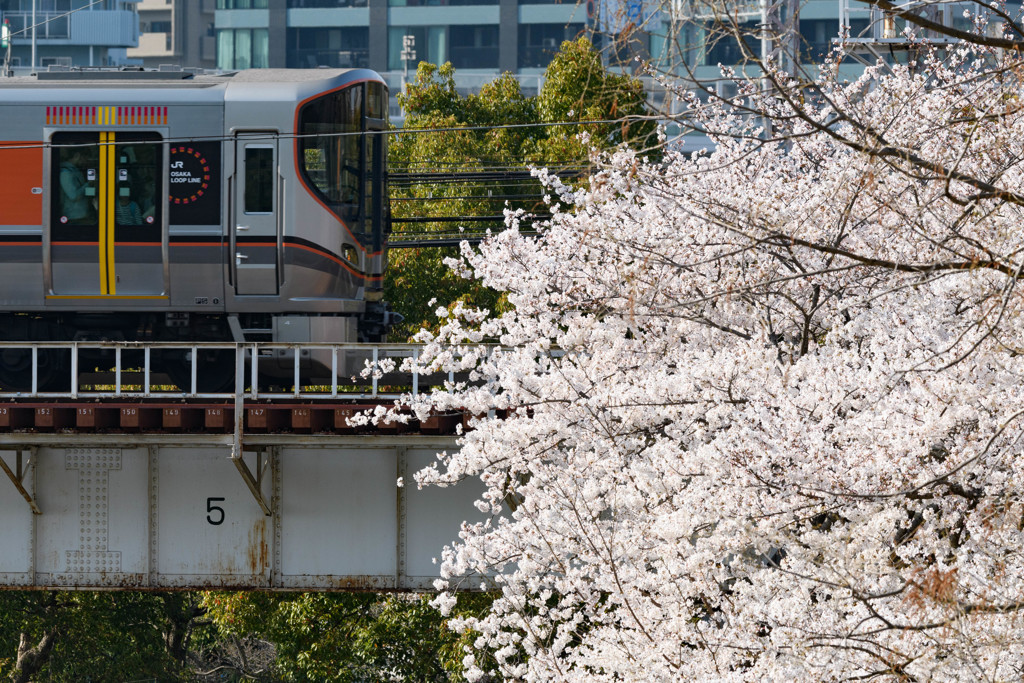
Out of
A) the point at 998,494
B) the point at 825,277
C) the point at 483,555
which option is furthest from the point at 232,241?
the point at 998,494

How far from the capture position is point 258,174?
15.6 m

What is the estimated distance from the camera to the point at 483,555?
12.8 meters

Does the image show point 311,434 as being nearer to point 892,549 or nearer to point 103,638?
point 892,549

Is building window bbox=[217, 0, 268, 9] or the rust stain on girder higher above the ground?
building window bbox=[217, 0, 268, 9]

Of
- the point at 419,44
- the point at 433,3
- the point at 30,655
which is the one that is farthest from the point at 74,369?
the point at 433,3

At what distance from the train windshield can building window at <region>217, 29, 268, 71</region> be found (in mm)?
57177

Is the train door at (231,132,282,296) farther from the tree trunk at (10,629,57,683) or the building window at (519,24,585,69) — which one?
the building window at (519,24,585,69)

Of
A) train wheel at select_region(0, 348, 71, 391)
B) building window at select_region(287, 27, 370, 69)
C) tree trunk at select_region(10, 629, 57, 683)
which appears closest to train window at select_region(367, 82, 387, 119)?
train wheel at select_region(0, 348, 71, 391)

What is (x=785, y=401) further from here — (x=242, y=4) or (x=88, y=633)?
(x=242, y=4)

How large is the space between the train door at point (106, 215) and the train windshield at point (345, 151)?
68.5 inches

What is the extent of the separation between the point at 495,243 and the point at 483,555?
3020mm

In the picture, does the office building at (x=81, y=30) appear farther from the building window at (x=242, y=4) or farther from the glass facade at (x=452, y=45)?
the glass facade at (x=452, y=45)

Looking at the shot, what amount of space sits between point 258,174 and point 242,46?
5898 cm

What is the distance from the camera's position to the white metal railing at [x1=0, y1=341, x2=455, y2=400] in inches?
556
